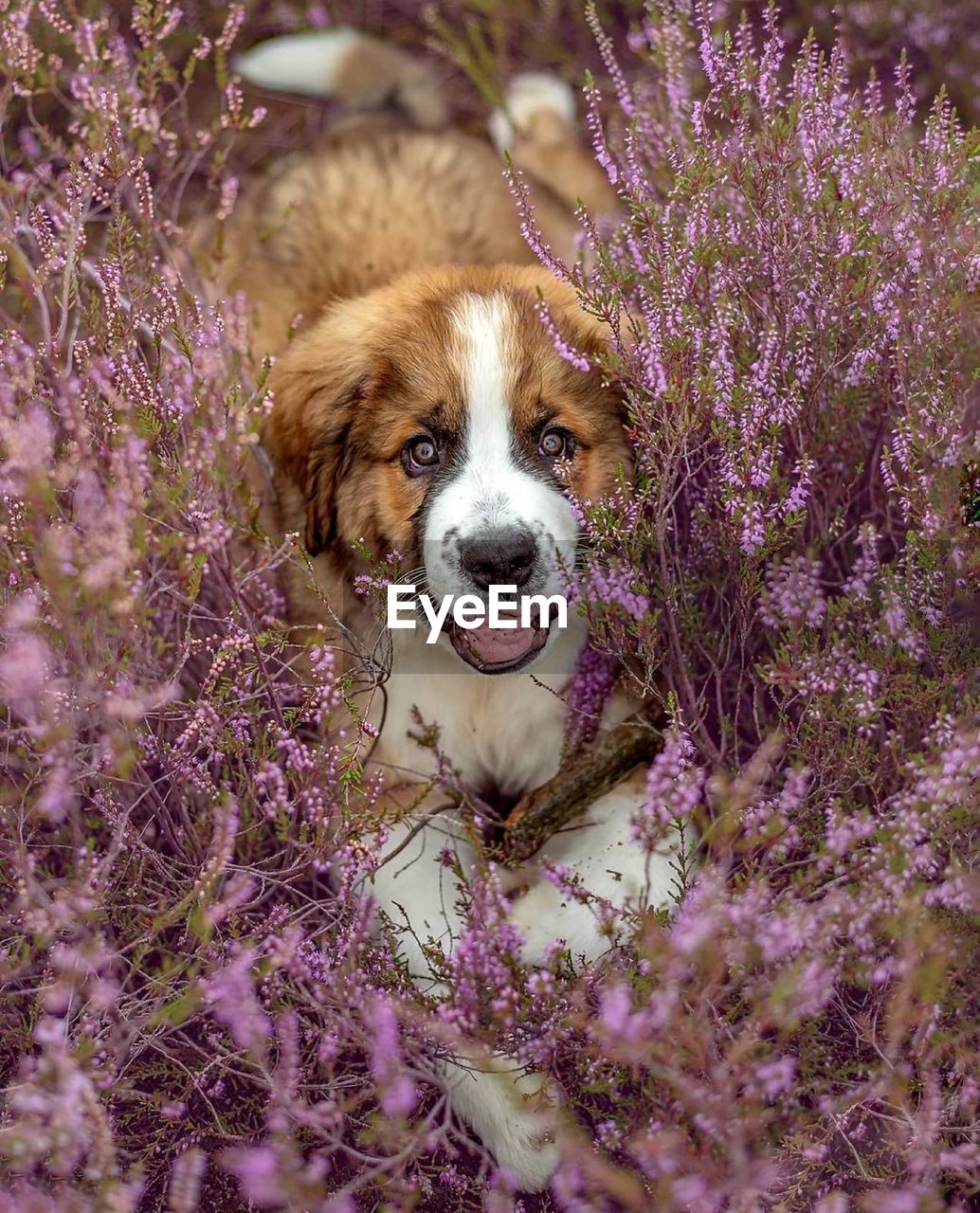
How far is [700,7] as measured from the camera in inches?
89.8

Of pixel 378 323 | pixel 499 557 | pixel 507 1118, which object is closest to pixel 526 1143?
pixel 507 1118

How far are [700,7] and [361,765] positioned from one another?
1.49 meters

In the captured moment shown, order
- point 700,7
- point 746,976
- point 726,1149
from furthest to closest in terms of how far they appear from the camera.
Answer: point 700,7 < point 746,976 < point 726,1149

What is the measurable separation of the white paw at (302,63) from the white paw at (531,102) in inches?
21.9

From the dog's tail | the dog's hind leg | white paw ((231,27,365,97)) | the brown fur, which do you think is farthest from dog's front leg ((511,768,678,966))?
white paw ((231,27,365,97))

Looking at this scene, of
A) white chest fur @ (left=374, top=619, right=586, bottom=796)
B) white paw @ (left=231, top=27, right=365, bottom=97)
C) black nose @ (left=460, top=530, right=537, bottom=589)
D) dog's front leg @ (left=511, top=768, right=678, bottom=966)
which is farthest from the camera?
white paw @ (left=231, top=27, right=365, bottom=97)

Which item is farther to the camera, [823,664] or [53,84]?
[53,84]

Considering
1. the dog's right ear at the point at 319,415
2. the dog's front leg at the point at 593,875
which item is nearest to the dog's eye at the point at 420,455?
the dog's right ear at the point at 319,415

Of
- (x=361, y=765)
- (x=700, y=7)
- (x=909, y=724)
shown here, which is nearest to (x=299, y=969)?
(x=361, y=765)

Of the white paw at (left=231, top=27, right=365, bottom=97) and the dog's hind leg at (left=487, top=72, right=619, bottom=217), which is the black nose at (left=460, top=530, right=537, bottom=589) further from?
the white paw at (left=231, top=27, right=365, bottom=97)

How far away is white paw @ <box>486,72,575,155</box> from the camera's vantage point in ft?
14.2

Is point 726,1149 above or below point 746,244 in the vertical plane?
below

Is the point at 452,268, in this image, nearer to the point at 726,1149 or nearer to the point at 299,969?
the point at 299,969

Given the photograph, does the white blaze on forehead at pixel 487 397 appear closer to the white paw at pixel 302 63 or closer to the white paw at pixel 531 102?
the white paw at pixel 531 102
